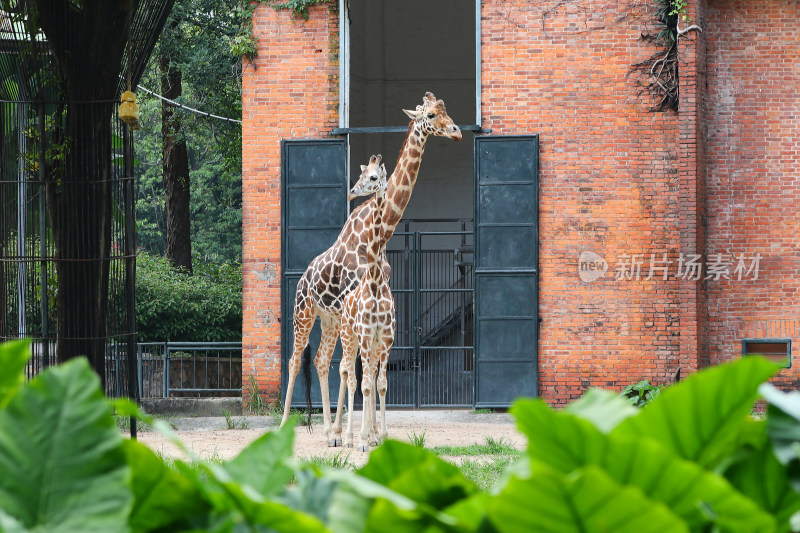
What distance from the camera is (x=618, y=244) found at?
500 inches

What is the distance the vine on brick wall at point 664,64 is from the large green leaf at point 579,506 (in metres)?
12.4

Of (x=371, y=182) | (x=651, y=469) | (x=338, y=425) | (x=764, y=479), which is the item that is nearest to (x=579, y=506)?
(x=651, y=469)

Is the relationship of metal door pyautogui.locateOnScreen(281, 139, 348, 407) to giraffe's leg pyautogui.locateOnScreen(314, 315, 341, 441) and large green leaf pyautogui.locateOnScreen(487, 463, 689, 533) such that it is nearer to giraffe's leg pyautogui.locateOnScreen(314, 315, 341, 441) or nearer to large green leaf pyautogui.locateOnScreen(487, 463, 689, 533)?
giraffe's leg pyautogui.locateOnScreen(314, 315, 341, 441)

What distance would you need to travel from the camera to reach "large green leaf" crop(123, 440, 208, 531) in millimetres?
1115

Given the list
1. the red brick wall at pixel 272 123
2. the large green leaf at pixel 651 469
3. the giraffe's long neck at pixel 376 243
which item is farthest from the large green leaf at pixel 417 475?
the red brick wall at pixel 272 123

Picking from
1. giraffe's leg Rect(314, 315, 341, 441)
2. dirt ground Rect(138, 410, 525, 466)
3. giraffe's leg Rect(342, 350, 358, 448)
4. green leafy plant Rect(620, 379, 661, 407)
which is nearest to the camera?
dirt ground Rect(138, 410, 525, 466)

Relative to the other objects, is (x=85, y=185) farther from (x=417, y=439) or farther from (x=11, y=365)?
(x=11, y=365)

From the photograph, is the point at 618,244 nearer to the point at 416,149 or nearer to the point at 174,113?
the point at 416,149

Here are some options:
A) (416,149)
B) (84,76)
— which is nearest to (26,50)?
(84,76)

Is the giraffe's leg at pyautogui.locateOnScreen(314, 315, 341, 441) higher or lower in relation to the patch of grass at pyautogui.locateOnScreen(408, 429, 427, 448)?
higher

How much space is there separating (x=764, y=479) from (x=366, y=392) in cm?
876

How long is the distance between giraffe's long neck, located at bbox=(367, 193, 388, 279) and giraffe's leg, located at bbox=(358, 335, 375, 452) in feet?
2.09

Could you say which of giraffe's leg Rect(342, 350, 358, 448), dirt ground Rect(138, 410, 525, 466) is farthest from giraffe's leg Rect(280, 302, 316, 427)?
giraffe's leg Rect(342, 350, 358, 448)

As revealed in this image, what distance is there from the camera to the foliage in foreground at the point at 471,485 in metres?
0.91
